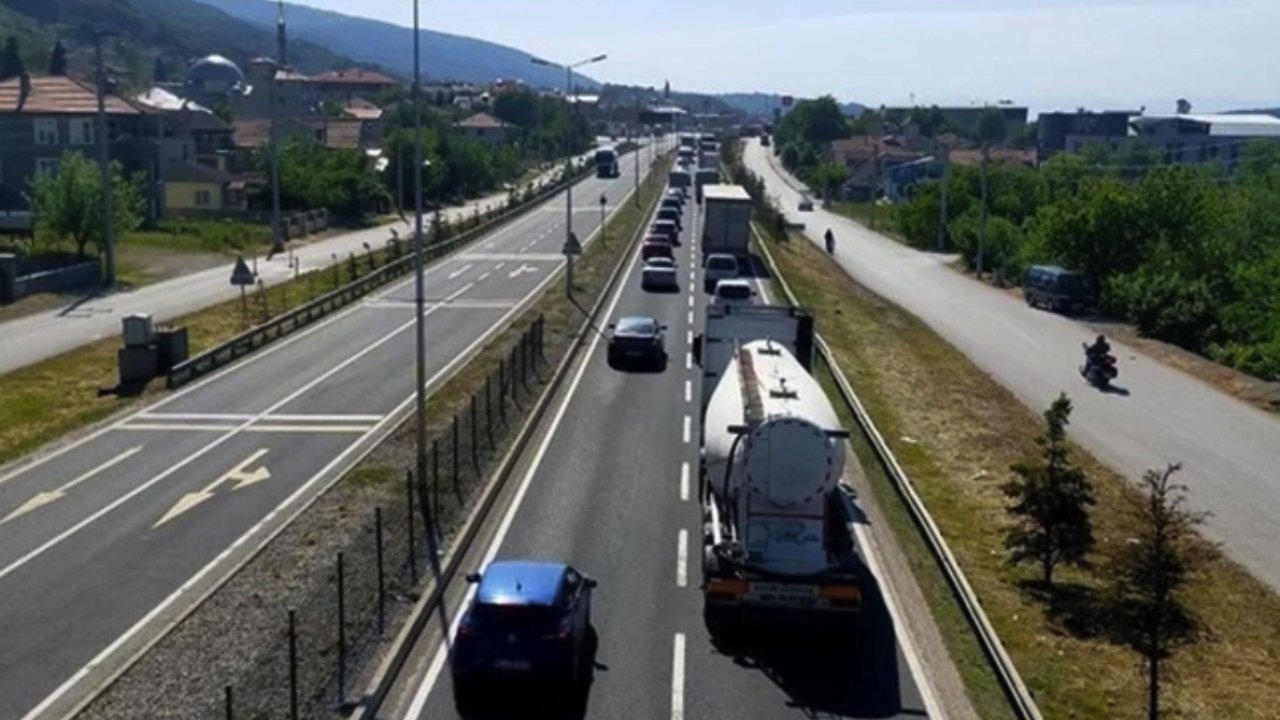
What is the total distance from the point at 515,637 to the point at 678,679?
2.43m

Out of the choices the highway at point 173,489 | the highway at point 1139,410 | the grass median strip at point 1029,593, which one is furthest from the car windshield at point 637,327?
the highway at point 1139,410

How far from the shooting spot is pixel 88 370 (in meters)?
41.1

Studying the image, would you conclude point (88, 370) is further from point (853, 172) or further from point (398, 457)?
point (853, 172)

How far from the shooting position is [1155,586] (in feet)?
56.2

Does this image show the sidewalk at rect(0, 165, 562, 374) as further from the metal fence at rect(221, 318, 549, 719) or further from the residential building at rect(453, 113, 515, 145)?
the residential building at rect(453, 113, 515, 145)

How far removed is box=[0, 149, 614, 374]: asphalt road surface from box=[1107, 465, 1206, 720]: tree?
30.6m

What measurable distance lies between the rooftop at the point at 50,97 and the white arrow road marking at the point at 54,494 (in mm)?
56242

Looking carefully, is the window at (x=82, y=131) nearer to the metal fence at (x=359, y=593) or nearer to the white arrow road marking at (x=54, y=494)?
the white arrow road marking at (x=54, y=494)

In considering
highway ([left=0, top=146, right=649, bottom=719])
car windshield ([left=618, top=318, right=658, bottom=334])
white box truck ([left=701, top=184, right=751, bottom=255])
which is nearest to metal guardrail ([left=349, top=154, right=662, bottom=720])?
car windshield ([left=618, top=318, right=658, bottom=334])

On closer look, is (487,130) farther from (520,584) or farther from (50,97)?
(520,584)

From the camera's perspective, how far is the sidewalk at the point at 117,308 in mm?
45344

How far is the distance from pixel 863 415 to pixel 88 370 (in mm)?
21288

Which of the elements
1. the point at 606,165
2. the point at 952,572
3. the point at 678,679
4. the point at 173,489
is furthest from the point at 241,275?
the point at 606,165

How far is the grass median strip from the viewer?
19.0 m
